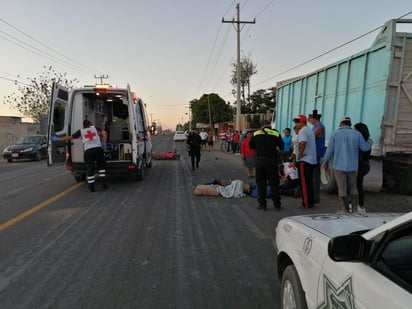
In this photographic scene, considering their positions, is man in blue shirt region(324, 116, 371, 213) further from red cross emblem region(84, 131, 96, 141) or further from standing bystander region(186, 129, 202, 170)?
standing bystander region(186, 129, 202, 170)

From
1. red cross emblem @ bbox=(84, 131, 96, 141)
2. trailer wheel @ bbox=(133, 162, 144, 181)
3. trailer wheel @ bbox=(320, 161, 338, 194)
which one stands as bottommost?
trailer wheel @ bbox=(133, 162, 144, 181)

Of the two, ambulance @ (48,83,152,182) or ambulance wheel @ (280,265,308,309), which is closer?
ambulance wheel @ (280,265,308,309)

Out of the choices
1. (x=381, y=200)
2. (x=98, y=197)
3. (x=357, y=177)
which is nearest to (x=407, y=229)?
(x=357, y=177)

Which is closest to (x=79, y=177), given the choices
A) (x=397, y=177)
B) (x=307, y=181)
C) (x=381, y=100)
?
(x=307, y=181)

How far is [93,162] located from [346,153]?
243 inches

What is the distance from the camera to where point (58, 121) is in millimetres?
9992

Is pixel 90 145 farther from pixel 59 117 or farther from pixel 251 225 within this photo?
pixel 251 225

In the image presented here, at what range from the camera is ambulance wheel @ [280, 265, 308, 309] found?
8.04ft

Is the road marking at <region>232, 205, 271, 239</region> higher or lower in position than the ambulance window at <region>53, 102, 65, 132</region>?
lower

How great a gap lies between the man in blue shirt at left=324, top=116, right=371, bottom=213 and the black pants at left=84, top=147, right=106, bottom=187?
5.75 meters

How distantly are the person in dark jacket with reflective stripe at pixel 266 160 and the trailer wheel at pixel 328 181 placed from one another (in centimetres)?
219

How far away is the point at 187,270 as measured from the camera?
4.09m

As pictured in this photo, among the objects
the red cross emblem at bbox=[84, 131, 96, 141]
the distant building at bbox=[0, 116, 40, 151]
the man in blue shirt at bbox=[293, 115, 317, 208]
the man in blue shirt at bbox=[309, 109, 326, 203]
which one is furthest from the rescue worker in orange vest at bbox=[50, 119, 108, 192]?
the distant building at bbox=[0, 116, 40, 151]

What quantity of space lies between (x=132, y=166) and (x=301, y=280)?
791cm
